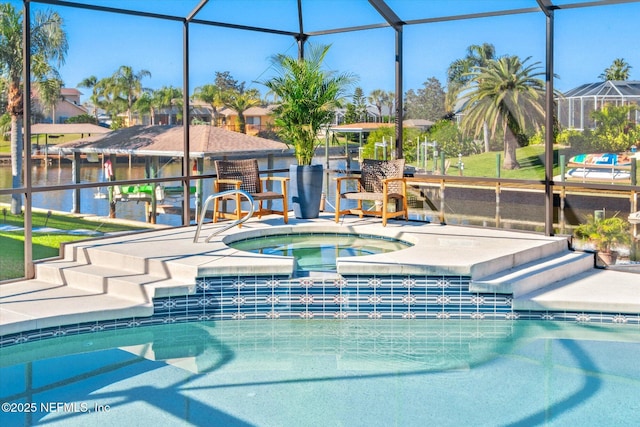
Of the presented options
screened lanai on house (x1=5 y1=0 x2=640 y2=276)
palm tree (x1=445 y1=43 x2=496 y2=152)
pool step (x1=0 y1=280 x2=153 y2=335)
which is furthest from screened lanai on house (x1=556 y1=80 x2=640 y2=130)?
pool step (x1=0 y1=280 x2=153 y2=335)

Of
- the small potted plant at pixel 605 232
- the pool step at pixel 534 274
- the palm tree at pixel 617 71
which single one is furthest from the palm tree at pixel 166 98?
the pool step at pixel 534 274

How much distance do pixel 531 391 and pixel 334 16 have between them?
1359 centimetres

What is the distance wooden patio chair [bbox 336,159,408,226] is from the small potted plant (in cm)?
365

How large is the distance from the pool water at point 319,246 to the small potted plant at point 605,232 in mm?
4278

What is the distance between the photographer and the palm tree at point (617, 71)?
1072 inches

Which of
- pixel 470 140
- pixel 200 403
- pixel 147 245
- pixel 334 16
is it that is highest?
pixel 334 16

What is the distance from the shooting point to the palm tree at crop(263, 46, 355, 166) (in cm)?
935

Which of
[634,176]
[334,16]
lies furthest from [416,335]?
[634,176]

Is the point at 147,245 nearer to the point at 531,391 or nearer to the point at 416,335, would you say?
the point at 416,335

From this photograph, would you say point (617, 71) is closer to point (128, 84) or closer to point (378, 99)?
point (378, 99)

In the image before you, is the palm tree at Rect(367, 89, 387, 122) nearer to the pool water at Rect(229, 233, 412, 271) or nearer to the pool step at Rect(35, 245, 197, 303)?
the pool water at Rect(229, 233, 412, 271)

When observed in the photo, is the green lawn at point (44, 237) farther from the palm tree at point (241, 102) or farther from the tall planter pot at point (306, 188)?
the tall planter pot at point (306, 188)

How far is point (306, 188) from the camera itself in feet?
30.3

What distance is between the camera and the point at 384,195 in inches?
335
